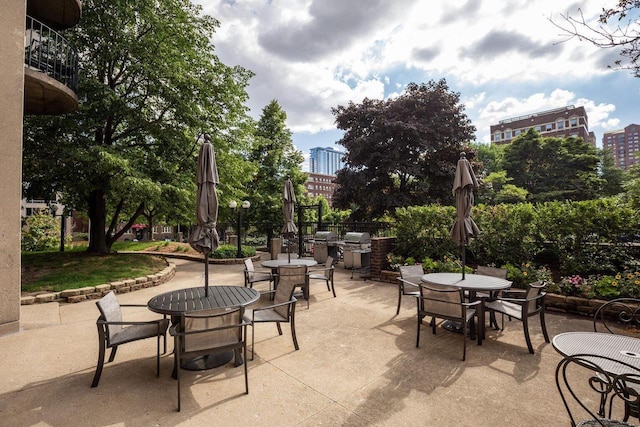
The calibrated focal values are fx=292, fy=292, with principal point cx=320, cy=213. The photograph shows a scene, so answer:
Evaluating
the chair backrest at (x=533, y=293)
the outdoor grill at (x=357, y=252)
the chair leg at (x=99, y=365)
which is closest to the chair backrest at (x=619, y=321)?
the chair backrest at (x=533, y=293)

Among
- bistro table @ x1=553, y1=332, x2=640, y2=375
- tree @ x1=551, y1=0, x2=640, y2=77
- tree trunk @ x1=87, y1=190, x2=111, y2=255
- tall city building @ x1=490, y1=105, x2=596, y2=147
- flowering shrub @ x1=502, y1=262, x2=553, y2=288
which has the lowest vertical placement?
flowering shrub @ x1=502, y1=262, x2=553, y2=288

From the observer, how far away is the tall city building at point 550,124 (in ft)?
204

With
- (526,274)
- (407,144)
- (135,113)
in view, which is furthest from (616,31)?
(407,144)

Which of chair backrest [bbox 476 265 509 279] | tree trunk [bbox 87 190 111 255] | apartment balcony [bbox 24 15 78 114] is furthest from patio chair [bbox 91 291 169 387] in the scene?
tree trunk [bbox 87 190 111 255]

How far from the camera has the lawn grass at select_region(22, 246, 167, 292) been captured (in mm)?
7215

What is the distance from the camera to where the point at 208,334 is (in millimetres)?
3070

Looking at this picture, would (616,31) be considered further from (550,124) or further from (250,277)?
(550,124)

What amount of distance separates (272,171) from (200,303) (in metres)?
18.7

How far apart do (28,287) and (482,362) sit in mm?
9467

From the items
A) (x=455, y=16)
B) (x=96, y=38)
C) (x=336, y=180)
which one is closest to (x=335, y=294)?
(x=455, y=16)

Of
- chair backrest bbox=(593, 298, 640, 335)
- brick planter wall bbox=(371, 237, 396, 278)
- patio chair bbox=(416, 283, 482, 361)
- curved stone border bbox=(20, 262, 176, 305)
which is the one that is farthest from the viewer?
brick planter wall bbox=(371, 237, 396, 278)

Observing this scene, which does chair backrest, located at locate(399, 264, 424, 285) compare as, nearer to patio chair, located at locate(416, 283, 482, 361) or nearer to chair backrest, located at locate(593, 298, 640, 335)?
patio chair, located at locate(416, 283, 482, 361)

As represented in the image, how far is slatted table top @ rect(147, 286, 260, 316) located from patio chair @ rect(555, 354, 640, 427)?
2.91 metres

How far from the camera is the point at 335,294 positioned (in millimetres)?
6945
